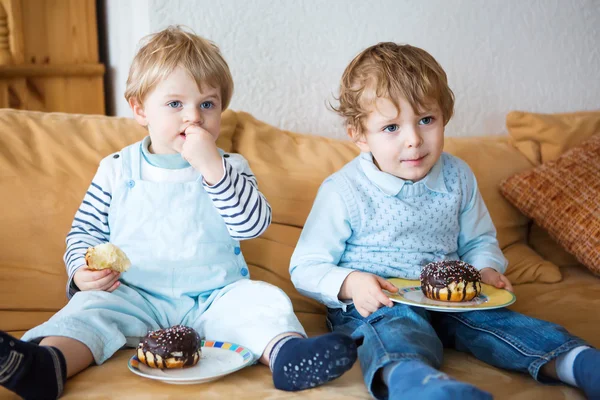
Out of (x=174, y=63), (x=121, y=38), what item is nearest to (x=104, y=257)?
(x=174, y=63)

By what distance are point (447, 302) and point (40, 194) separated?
0.98 metres

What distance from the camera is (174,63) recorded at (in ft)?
4.95

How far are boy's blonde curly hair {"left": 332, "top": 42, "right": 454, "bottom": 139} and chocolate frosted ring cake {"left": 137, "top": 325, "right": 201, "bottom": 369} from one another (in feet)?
2.20

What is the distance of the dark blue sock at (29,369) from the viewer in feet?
3.59

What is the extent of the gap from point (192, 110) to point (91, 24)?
111cm

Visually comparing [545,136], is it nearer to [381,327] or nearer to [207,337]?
[381,327]

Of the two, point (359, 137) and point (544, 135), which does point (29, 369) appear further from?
point (544, 135)

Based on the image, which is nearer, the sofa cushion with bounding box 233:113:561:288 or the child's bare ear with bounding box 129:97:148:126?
the child's bare ear with bounding box 129:97:148:126

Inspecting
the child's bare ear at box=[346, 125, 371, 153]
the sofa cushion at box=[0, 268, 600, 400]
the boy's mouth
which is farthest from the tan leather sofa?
the boy's mouth

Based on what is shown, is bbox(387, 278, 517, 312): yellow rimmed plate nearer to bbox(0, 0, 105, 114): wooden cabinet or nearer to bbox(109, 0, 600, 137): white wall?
bbox(109, 0, 600, 137): white wall

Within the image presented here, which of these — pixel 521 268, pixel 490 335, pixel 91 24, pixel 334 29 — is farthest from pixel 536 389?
pixel 91 24

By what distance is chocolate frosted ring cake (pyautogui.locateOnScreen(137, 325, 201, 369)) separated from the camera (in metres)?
1.21

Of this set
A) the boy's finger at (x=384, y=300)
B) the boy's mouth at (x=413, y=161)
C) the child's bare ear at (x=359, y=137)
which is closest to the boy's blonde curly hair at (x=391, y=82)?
the child's bare ear at (x=359, y=137)

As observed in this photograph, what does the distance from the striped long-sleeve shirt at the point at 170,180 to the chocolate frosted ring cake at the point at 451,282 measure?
389 mm
